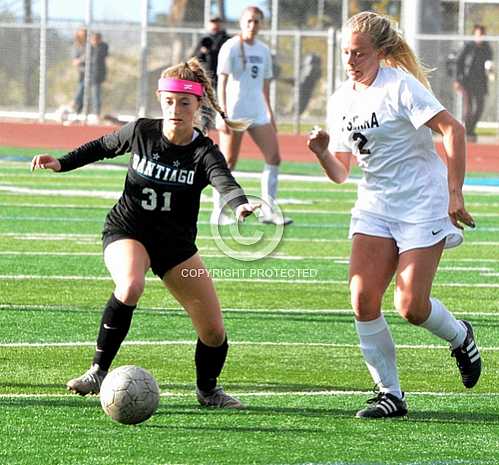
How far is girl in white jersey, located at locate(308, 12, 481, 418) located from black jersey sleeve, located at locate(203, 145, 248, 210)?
16.1 inches

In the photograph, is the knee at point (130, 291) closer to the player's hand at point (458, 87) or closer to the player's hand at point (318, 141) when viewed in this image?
the player's hand at point (318, 141)

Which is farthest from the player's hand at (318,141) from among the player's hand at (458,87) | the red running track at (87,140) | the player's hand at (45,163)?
the player's hand at (458,87)

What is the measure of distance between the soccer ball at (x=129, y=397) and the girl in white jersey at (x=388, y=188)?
1.02 meters

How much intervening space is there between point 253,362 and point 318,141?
1824 millimetres

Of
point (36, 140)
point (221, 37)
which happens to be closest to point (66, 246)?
point (221, 37)

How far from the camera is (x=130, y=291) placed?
22.3 feet

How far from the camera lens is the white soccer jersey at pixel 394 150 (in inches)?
272

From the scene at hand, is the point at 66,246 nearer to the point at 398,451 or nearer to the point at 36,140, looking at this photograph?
the point at 398,451

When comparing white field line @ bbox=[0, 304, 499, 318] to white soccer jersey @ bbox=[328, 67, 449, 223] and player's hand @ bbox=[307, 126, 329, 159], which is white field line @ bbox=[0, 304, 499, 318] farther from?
player's hand @ bbox=[307, 126, 329, 159]

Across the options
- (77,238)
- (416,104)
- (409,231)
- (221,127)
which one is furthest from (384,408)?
(221,127)

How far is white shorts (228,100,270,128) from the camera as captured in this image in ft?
48.7

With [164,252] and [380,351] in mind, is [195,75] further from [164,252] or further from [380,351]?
[380,351]

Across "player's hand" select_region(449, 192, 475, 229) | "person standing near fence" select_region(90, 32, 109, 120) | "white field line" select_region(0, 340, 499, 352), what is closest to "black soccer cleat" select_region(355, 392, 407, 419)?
"player's hand" select_region(449, 192, 475, 229)

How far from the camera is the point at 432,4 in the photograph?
92.6ft
